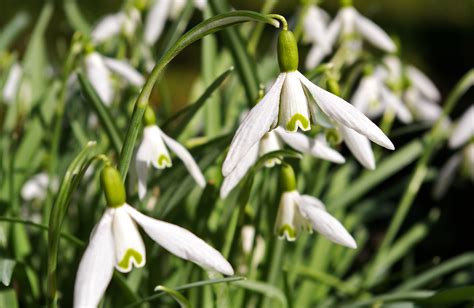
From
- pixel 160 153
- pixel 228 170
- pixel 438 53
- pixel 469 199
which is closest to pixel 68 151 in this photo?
pixel 160 153

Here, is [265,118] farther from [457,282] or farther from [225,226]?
[457,282]

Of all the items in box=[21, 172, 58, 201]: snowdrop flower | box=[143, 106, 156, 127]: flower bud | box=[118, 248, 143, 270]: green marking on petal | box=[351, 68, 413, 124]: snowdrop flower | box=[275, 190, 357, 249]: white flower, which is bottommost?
box=[21, 172, 58, 201]: snowdrop flower

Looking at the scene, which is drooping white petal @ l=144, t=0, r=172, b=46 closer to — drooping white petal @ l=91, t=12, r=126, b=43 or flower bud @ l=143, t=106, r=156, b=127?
drooping white petal @ l=91, t=12, r=126, b=43

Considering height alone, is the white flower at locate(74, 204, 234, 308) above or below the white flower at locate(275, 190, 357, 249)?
above

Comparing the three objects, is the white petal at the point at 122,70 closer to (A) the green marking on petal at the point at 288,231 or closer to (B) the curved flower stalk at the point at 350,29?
(B) the curved flower stalk at the point at 350,29

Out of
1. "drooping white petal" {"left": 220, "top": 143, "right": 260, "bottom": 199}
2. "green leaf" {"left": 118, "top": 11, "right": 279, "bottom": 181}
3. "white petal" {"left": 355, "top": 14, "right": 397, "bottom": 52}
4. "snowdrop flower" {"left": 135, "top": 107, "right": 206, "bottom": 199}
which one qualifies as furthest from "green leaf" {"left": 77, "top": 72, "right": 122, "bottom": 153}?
"white petal" {"left": 355, "top": 14, "right": 397, "bottom": 52}

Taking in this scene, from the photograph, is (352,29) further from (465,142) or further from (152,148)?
(152,148)
